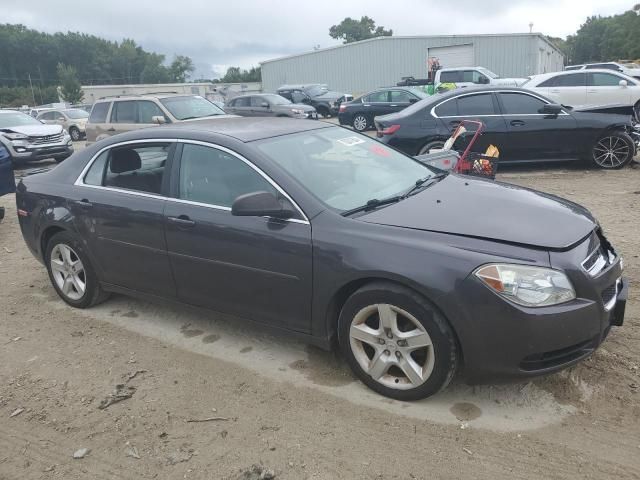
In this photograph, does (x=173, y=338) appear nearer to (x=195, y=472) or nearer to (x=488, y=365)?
(x=195, y=472)

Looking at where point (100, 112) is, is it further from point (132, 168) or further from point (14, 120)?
point (132, 168)

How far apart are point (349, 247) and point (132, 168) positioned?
2066 millimetres

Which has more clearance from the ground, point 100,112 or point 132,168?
point 100,112

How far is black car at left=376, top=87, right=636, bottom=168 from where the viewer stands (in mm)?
9078

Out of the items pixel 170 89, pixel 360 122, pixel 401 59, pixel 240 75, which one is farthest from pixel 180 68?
pixel 360 122

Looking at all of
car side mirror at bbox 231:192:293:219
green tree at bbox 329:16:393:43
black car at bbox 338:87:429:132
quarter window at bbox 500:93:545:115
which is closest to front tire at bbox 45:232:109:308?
car side mirror at bbox 231:192:293:219

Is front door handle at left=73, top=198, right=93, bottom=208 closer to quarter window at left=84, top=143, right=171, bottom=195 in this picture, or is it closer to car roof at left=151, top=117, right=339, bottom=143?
quarter window at left=84, top=143, right=171, bottom=195

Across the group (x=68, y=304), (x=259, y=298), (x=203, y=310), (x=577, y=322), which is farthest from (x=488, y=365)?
(x=68, y=304)

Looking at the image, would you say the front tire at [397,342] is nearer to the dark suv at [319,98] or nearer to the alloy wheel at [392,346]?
the alloy wheel at [392,346]

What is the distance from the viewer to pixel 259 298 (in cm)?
348

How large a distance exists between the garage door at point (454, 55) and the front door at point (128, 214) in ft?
117

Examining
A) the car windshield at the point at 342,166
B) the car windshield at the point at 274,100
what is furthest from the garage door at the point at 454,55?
the car windshield at the point at 342,166

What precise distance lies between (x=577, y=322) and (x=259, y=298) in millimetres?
1823

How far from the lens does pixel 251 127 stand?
4047 millimetres
